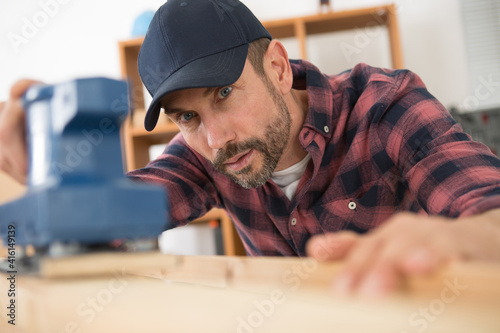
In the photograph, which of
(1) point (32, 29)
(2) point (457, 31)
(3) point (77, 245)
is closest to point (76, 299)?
(3) point (77, 245)

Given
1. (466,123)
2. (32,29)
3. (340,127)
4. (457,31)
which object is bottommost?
(466,123)

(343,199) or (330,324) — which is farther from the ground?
(330,324)

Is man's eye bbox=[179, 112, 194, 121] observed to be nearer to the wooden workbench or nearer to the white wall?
the wooden workbench

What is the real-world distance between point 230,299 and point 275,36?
10.4 ft

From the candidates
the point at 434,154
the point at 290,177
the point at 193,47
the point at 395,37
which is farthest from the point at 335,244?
→ the point at 395,37

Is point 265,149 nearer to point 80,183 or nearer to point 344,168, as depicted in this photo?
point 344,168

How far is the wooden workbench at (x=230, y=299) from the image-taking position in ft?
0.87

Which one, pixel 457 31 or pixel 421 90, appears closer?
pixel 421 90

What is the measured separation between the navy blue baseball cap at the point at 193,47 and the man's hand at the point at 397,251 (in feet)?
2.60

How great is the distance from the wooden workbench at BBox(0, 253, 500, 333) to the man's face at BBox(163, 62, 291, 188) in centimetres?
69

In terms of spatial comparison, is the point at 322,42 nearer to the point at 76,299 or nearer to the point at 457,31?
the point at 457,31

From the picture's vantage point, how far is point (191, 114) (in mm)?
1246

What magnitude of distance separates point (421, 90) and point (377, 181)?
0.27 m

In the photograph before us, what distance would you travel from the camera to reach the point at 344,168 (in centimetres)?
134
